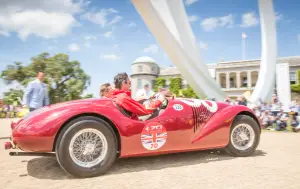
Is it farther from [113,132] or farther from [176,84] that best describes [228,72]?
[113,132]

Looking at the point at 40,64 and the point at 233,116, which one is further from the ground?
the point at 40,64

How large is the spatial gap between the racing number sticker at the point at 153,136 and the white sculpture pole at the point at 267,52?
569 inches

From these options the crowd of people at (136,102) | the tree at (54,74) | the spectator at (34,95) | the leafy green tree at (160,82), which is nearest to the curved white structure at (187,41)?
the crowd of people at (136,102)

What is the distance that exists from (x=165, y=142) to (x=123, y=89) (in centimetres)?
89

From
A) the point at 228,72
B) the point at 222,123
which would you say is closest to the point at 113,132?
the point at 222,123

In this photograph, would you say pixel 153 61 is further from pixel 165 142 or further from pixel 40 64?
pixel 165 142

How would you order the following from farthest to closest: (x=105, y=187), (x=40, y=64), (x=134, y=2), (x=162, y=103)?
(x=40, y=64)
(x=134, y=2)
(x=162, y=103)
(x=105, y=187)

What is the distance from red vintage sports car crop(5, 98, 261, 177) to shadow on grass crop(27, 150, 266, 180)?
0.66 ft

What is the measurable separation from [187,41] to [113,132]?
12.6m

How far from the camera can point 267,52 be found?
16.1 metres

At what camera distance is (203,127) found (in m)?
3.35

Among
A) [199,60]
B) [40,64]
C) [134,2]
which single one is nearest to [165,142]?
[134,2]

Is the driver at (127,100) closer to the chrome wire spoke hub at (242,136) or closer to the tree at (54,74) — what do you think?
the chrome wire spoke hub at (242,136)

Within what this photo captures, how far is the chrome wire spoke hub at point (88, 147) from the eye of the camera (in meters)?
2.61
